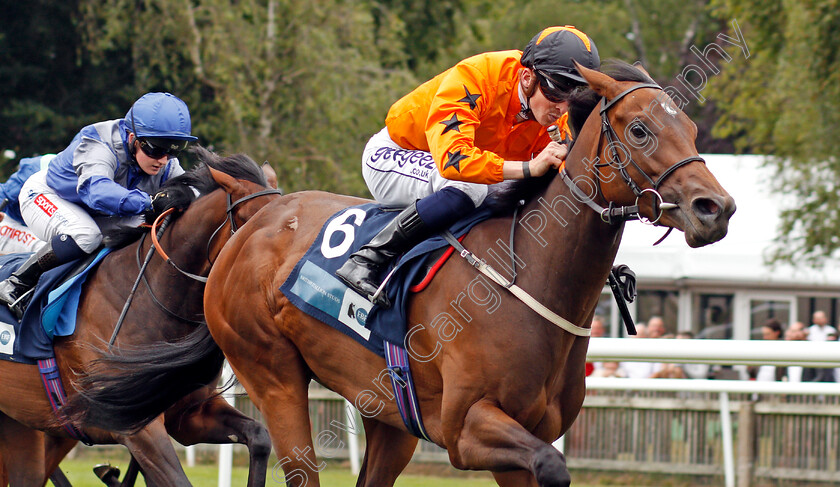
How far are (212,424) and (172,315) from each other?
1.79 feet

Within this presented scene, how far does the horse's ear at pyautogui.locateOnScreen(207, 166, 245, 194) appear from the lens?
4.77 meters

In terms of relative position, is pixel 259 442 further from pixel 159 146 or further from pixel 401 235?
pixel 159 146

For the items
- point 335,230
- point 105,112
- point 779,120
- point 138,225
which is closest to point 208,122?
point 105,112

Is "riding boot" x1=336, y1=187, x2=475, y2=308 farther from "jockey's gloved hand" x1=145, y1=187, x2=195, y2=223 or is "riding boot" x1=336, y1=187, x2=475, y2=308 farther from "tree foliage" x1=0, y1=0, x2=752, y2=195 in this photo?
"tree foliage" x1=0, y1=0, x2=752, y2=195

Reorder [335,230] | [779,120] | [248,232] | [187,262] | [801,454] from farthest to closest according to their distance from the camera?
[779,120], [801,454], [187,262], [248,232], [335,230]

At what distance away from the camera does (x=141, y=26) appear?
13961mm

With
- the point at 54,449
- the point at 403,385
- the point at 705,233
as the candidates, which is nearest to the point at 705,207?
the point at 705,233

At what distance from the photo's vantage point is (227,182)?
478 cm

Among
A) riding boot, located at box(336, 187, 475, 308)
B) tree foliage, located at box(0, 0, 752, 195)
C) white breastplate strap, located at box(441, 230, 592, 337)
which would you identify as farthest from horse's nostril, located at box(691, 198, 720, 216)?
tree foliage, located at box(0, 0, 752, 195)

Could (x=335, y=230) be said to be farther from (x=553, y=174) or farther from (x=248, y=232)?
(x=553, y=174)

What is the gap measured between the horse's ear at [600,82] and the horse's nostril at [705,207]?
514 millimetres

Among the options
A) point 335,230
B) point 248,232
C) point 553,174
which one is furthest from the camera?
point 248,232

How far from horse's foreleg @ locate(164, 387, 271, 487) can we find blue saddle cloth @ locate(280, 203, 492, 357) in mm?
776

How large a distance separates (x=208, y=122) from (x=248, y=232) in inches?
410
